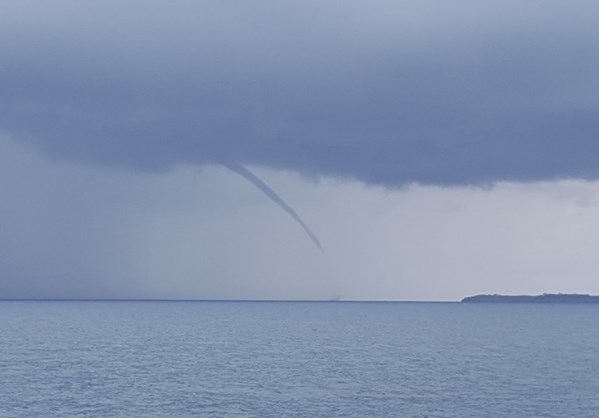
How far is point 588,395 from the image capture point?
7881 centimetres

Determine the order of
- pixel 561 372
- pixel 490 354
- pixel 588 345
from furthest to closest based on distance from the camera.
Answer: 1. pixel 588 345
2. pixel 490 354
3. pixel 561 372

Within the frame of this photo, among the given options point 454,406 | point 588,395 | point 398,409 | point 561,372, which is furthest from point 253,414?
point 561,372

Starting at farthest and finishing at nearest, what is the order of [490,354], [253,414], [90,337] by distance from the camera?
[90,337]
[490,354]
[253,414]

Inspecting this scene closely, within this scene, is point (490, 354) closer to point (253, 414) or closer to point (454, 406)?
point (454, 406)

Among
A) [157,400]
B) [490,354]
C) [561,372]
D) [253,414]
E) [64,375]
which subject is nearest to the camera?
[253,414]

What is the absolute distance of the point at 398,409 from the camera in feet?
228

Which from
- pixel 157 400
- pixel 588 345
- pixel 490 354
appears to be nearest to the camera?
pixel 157 400

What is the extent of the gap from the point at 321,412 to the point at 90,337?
113055mm

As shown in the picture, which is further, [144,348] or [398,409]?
[144,348]

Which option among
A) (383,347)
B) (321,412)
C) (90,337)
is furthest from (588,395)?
(90,337)

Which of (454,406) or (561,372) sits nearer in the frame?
(454,406)

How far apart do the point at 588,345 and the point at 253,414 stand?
107m

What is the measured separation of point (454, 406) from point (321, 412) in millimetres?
11644

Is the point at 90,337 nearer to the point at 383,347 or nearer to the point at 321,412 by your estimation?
the point at 383,347
